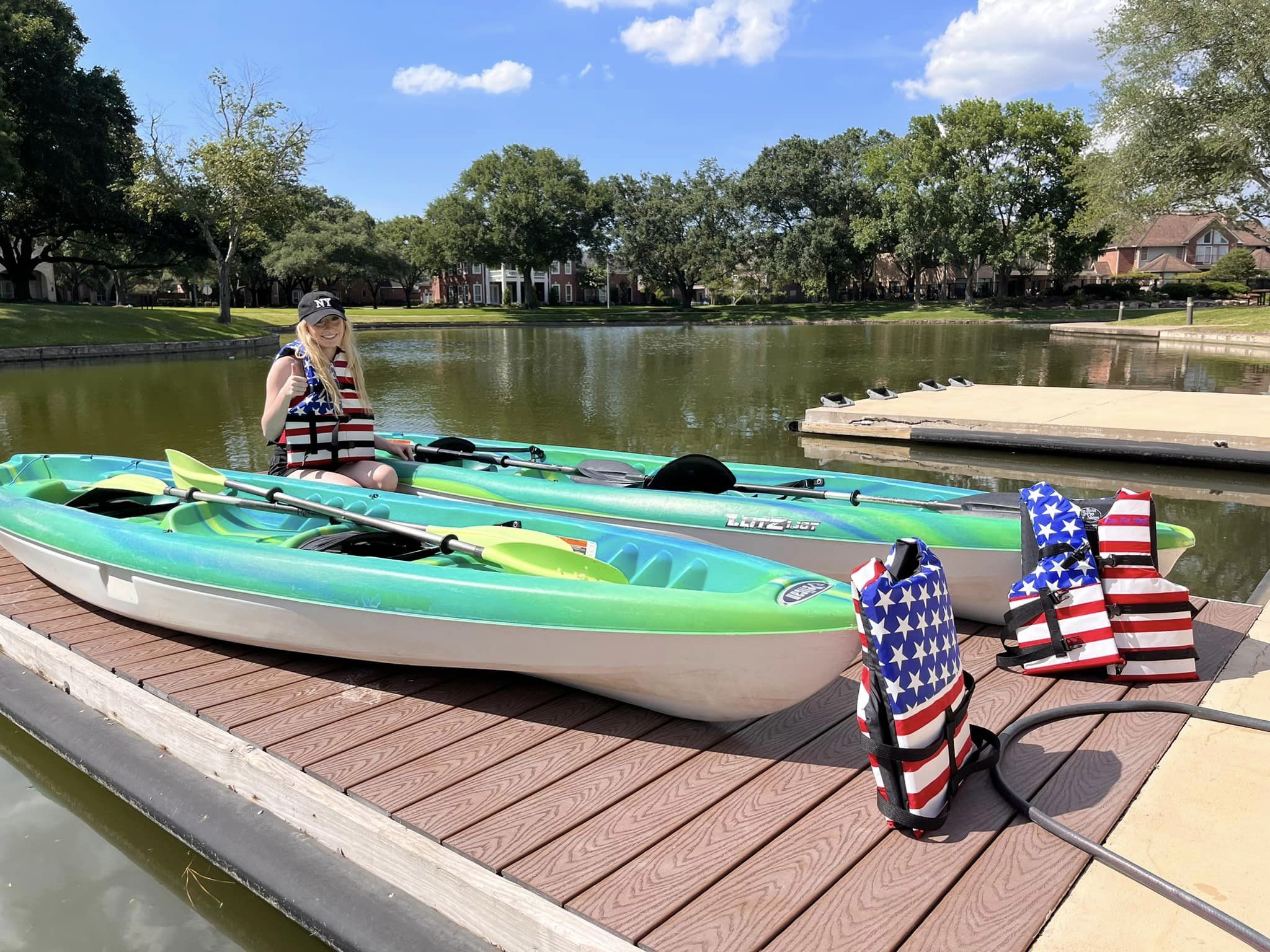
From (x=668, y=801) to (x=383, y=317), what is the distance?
47.9 metres

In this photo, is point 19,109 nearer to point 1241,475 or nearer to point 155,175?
point 155,175

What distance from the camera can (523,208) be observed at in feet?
173

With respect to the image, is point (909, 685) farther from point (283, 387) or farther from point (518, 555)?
point (283, 387)

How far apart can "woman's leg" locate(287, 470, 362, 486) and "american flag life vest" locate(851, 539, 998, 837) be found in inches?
131

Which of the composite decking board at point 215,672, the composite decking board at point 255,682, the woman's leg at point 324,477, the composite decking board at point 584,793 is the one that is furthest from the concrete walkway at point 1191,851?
the woman's leg at point 324,477

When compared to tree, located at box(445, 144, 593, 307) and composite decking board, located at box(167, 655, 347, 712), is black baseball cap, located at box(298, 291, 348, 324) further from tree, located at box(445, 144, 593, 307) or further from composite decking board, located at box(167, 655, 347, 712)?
tree, located at box(445, 144, 593, 307)

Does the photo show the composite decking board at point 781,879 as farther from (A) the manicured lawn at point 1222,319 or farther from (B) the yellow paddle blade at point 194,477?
(A) the manicured lawn at point 1222,319

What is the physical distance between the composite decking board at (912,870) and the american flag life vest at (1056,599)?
45 centimetres

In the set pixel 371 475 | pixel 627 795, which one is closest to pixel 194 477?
Answer: pixel 371 475

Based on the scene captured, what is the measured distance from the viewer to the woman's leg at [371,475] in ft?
16.5

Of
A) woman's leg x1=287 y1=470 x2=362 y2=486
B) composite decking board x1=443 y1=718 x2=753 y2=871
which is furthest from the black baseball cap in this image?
composite decking board x1=443 y1=718 x2=753 y2=871

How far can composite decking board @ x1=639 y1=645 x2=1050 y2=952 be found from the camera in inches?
79.4

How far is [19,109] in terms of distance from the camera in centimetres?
2891

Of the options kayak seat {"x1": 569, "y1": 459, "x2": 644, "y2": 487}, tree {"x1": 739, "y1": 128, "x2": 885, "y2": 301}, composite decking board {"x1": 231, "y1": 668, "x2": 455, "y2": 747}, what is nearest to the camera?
composite decking board {"x1": 231, "y1": 668, "x2": 455, "y2": 747}
